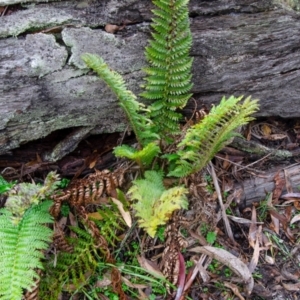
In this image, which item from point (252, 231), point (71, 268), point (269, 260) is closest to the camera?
point (71, 268)

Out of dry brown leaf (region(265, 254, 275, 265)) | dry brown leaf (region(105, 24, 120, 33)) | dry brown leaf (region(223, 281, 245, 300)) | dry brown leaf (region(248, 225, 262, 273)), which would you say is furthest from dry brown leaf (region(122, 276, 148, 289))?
dry brown leaf (region(105, 24, 120, 33))

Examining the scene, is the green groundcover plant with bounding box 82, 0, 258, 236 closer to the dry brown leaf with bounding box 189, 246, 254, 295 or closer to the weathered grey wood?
the weathered grey wood

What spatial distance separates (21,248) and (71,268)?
39 cm

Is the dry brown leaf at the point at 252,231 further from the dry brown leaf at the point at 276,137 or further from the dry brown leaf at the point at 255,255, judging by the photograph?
the dry brown leaf at the point at 276,137

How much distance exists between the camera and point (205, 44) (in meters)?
3.02

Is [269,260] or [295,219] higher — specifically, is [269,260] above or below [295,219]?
below

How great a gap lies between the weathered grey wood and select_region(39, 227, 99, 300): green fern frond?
2.56ft

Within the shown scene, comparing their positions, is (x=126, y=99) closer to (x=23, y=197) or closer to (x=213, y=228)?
(x=23, y=197)

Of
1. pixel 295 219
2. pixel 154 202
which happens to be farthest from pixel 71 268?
pixel 295 219

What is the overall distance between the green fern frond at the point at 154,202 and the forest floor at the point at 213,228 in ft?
0.89

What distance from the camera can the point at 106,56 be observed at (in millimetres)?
2914

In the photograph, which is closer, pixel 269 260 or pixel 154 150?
pixel 154 150

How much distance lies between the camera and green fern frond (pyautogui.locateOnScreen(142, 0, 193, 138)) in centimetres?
278

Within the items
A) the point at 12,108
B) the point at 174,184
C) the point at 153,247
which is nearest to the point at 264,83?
the point at 174,184
